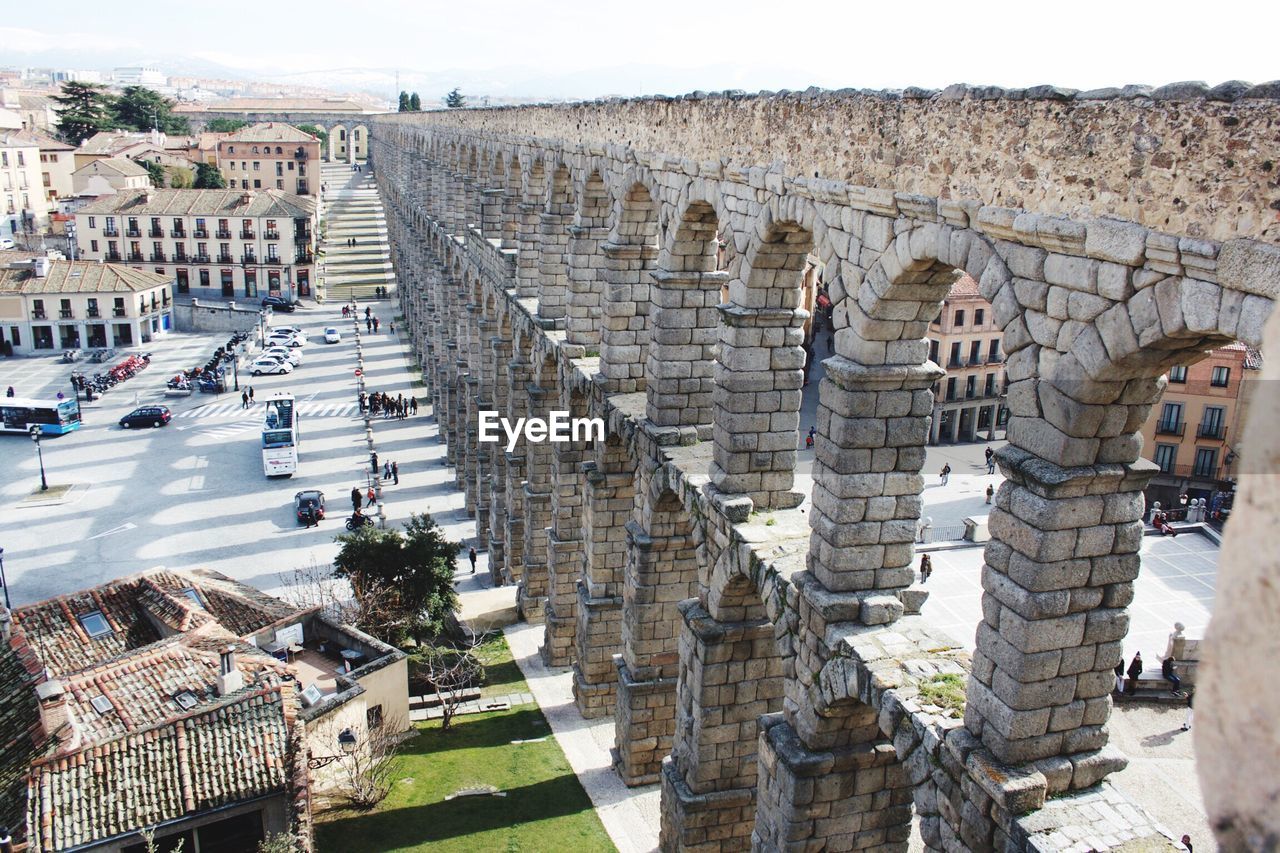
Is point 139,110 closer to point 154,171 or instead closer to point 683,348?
point 154,171

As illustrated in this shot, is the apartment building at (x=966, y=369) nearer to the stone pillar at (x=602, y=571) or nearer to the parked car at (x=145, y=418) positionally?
the stone pillar at (x=602, y=571)

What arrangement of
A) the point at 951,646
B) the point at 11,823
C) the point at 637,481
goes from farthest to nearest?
the point at 637,481 → the point at 11,823 → the point at 951,646

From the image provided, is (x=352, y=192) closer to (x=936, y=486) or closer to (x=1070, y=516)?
(x=936, y=486)

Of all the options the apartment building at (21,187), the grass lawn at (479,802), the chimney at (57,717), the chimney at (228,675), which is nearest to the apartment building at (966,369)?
the grass lawn at (479,802)

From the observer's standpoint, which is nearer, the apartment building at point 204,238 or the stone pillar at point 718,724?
the stone pillar at point 718,724

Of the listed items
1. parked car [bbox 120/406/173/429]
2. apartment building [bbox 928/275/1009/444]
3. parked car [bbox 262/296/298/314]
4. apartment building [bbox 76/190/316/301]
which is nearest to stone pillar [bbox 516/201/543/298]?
apartment building [bbox 928/275/1009/444]

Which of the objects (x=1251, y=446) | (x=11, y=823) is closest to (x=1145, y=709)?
(x=11, y=823)

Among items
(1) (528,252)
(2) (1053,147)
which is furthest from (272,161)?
(2) (1053,147)
